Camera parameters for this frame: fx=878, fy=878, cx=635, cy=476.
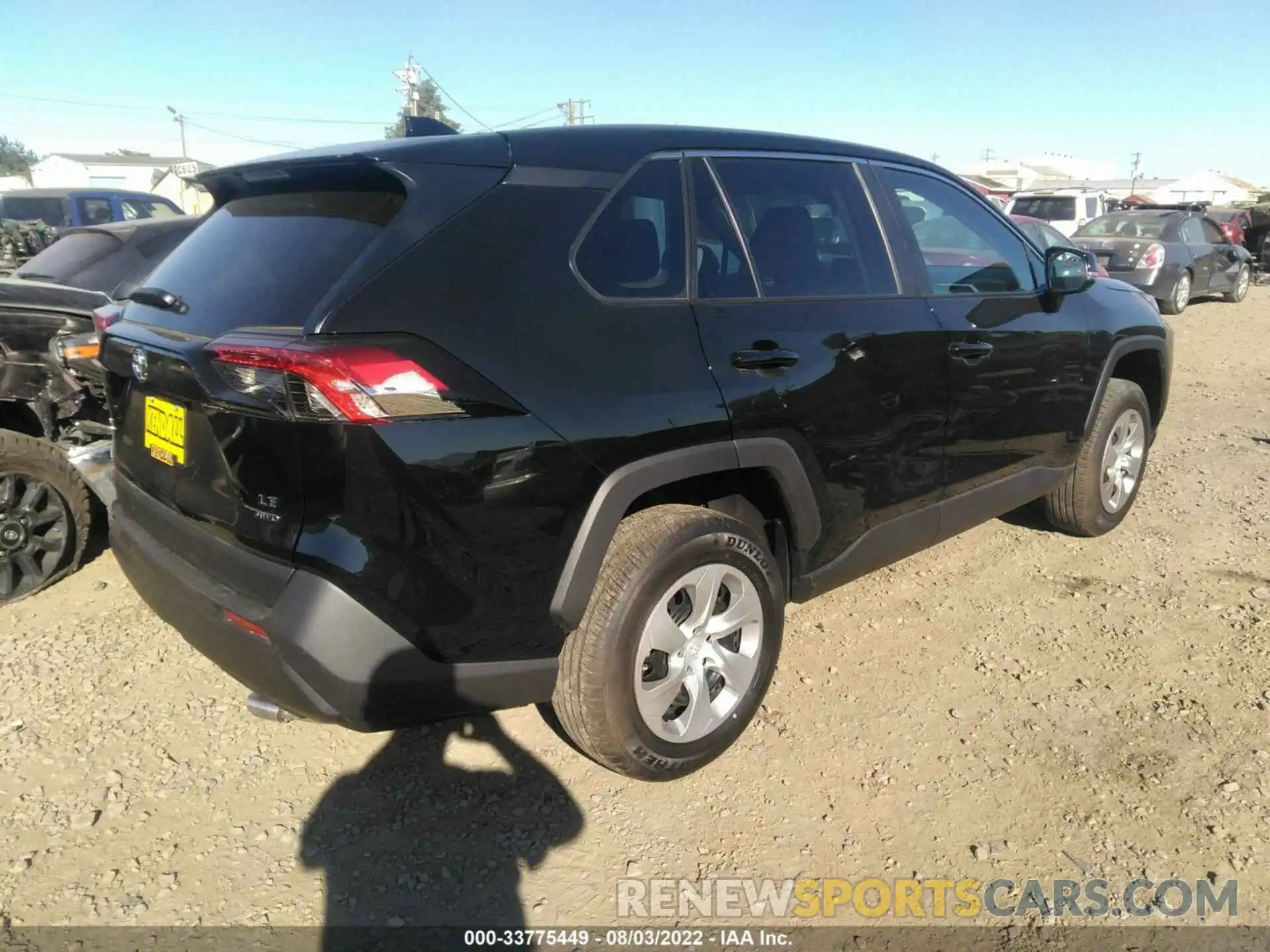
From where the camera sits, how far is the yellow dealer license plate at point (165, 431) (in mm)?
2283

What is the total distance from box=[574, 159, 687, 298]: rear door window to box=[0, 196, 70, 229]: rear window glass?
13747 mm

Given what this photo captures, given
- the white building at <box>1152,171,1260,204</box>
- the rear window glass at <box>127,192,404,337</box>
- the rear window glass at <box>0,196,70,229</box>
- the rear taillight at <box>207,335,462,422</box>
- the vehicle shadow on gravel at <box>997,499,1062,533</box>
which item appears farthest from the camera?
the white building at <box>1152,171,1260,204</box>

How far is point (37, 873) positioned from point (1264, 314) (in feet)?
52.2

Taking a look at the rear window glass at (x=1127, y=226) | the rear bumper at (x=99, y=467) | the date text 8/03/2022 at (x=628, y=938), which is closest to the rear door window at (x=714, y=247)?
the date text 8/03/2022 at (x=628, y=938)

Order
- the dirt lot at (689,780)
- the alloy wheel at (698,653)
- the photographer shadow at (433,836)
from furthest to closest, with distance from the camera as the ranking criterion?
the alloy wheel at (698,653), the dirt lot at (689,780), the photographer shadow at (433,836)

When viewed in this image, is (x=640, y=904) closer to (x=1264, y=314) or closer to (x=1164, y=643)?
(x=1164, y=643)

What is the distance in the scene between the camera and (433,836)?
98.1 inches

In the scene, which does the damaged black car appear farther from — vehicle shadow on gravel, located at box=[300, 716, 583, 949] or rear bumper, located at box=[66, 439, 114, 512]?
vehicle shadow on gravel, located at box=[300, 716, 583, 949]

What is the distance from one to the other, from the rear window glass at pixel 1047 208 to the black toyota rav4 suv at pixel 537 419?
15.7 metres

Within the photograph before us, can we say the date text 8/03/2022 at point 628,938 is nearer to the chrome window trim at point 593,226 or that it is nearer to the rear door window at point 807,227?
the chrome window trim at point 593,226

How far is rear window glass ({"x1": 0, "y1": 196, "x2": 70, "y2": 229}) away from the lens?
1315 centimetres

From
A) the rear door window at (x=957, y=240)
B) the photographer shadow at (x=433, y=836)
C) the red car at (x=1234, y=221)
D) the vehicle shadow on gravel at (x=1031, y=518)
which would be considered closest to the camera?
the photographer shadow at (x=433, y=836)

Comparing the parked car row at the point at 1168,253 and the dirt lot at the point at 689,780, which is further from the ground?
the parked car row at the point at 1168,253

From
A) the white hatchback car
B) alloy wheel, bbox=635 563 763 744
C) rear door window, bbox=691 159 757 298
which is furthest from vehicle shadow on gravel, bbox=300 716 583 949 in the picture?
the white hatchback car
